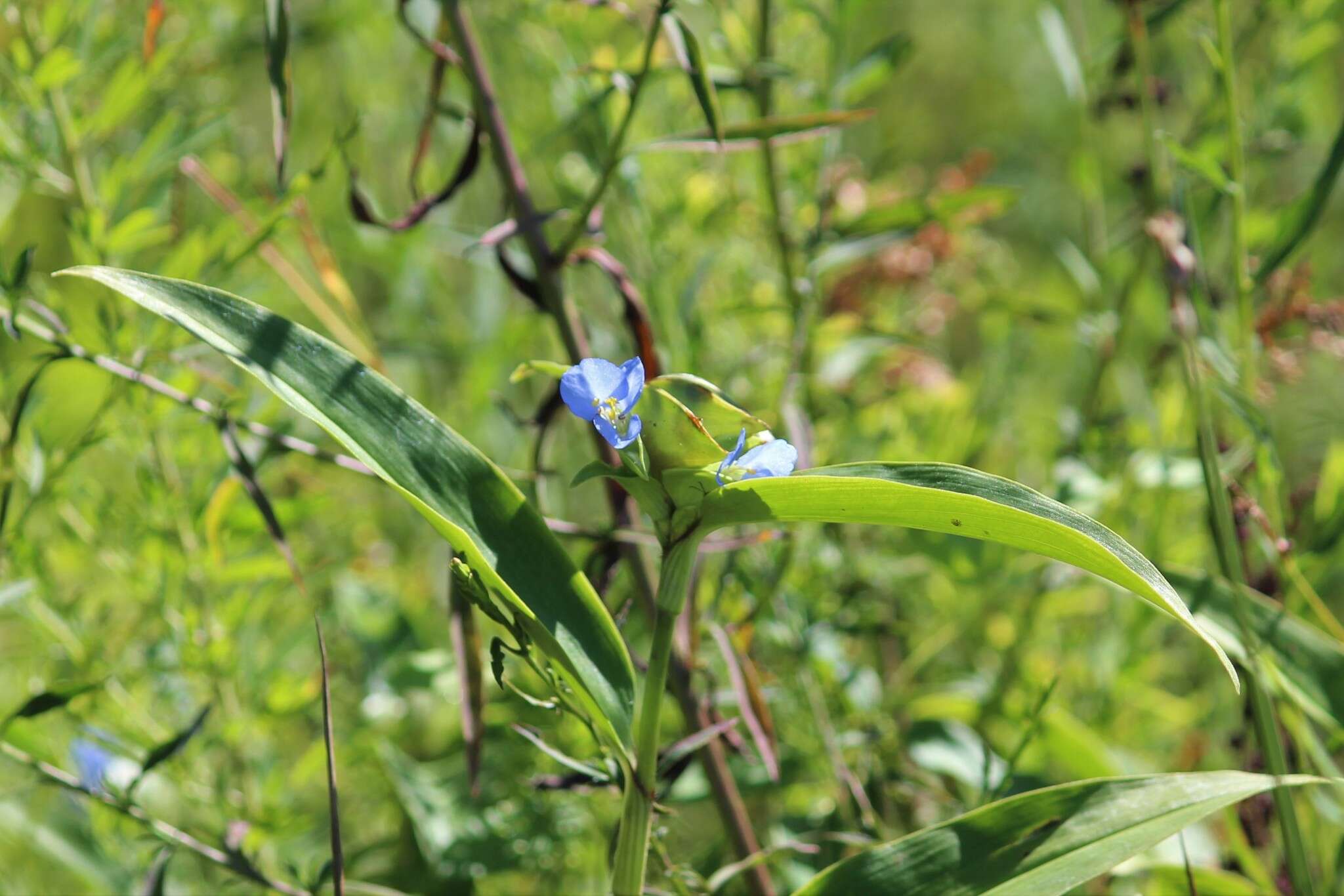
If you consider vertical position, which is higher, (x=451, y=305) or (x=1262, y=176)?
(x=451, y=305)

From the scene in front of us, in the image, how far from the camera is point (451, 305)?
1.38 m

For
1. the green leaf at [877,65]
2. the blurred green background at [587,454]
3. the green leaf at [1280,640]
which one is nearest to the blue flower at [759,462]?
the blurred green background at [587,454]

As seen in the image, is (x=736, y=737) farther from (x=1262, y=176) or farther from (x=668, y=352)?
(x=1262, y=176)

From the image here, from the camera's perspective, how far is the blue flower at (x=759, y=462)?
1.22ft

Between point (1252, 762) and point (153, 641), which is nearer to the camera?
point (1252, 762)

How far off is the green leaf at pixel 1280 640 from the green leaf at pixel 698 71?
0.34 meters

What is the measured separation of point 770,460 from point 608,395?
6cm

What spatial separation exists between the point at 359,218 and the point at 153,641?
1.59 ft

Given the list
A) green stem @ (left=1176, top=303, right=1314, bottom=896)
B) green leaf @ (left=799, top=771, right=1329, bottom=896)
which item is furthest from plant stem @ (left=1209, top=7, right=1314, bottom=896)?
green leaf @ (left=799, top=771, right=1329, bottom=896)

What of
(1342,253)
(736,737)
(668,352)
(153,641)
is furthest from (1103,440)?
(1342,253)

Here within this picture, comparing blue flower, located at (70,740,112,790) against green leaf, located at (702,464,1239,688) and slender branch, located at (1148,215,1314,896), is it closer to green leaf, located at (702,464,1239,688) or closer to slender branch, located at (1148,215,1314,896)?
green leaf, located at (702,464,1239,688)

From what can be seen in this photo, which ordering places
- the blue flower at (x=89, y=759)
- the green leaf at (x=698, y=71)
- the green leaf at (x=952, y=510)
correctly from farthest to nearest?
the blue flower at (x=89, y=759)
the green leaf at (x=698, y=71)
the green leaf at (x=952, y=510)

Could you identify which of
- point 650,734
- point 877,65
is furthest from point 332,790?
point 877,65

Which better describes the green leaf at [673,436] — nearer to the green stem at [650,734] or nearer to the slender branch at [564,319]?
the green stem at [650,734]
